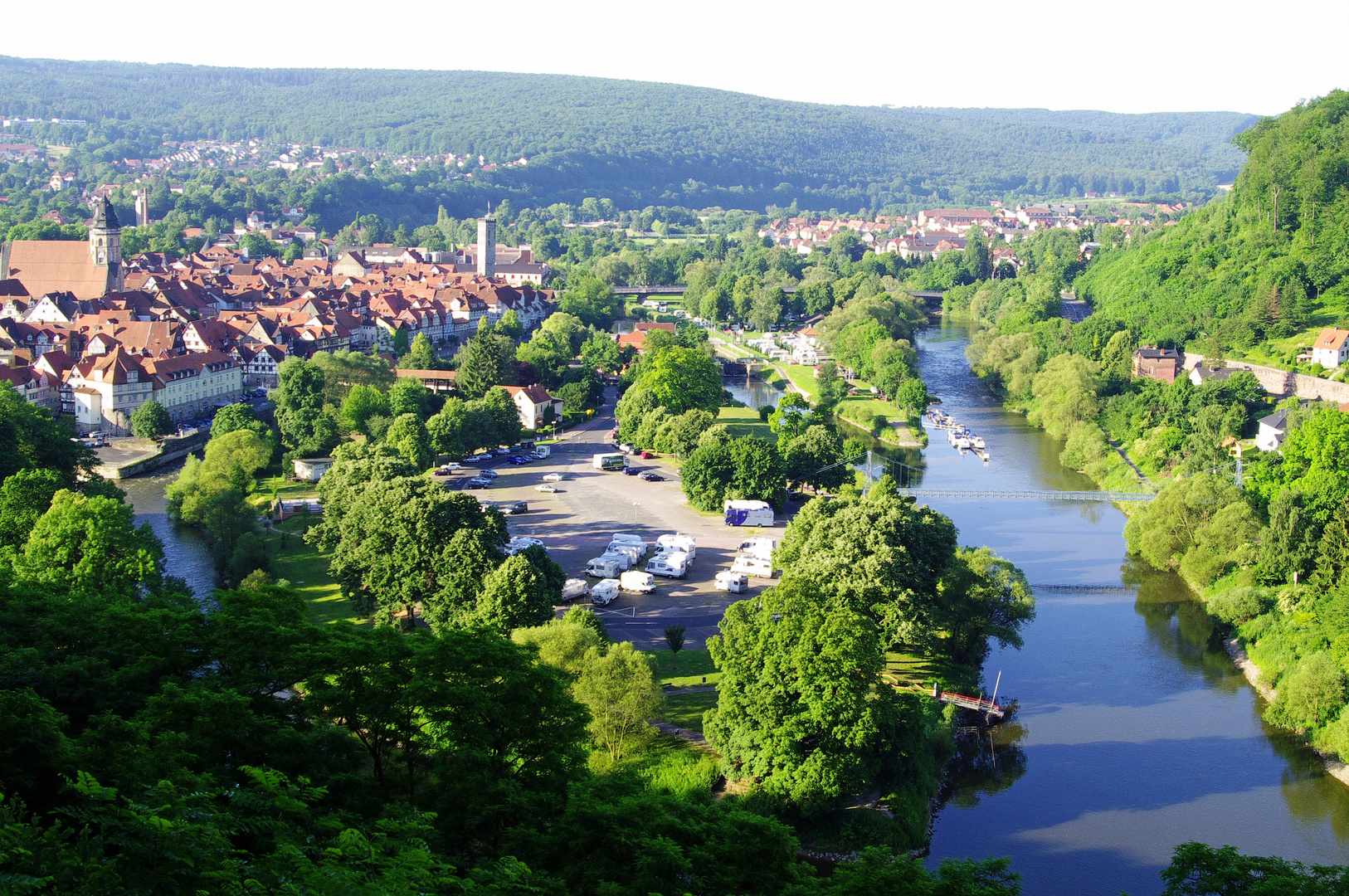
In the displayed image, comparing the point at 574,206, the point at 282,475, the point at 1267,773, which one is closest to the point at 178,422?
the point at 282,475

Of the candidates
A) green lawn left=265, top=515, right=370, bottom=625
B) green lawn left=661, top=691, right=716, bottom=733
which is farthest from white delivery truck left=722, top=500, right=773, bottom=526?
green lawn left=661, top=691, right=716, bottom=733

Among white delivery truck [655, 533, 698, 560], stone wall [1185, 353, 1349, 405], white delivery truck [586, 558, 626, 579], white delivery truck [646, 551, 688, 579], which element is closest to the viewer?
white delivery truck [586, 558, 626, 579]

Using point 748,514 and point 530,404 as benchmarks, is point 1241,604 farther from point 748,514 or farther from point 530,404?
point 530,404

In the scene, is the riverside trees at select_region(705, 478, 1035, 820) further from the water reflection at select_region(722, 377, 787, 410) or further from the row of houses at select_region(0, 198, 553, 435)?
the row of houses at select_region(0, 198, 553, 435)

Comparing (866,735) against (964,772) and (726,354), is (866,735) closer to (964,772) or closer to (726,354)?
(964,772)

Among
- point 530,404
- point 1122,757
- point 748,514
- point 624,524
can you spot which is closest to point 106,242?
point 530,404

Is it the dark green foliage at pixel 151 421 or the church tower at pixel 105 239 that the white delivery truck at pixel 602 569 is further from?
the church tower at pixel 105 239
